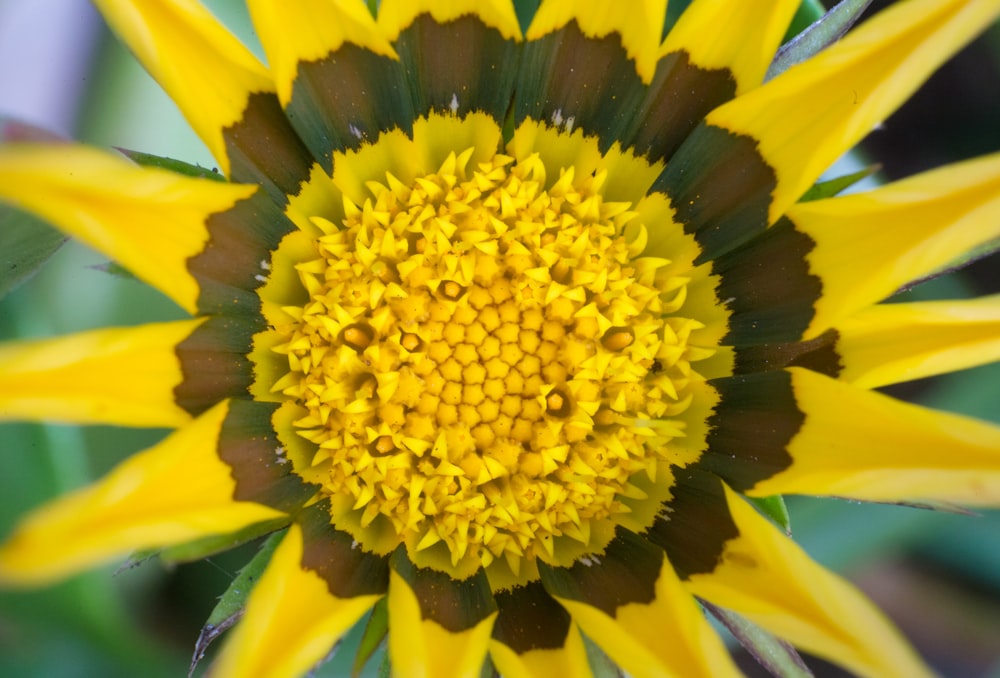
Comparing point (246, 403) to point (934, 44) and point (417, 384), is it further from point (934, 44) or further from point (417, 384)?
point (934, 44)

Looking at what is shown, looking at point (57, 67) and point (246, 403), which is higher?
point (57, 67)

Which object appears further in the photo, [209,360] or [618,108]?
[618,108]

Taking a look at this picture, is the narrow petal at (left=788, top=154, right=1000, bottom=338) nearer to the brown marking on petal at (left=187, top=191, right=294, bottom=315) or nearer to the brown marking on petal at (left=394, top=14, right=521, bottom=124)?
the brown marking on petal at (left=394, top=14, right=521, bottom=124)

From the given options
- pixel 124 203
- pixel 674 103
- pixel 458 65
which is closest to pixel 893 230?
pixel 674 103

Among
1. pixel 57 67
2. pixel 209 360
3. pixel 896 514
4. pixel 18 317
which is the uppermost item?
pixel 57 67

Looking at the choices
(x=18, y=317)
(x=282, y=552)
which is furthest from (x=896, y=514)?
(x=18, y=317)

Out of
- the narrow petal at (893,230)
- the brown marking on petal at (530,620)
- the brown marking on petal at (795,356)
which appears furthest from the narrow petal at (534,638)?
the narrow petal at (893,230)

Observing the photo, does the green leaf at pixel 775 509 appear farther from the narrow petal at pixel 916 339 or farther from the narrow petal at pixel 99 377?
the narrow petal at pixel 99 377

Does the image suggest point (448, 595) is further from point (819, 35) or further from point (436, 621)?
A: point (819, 35)
